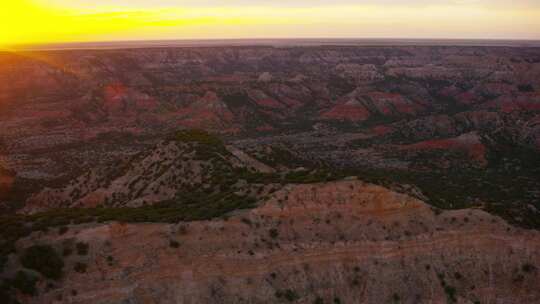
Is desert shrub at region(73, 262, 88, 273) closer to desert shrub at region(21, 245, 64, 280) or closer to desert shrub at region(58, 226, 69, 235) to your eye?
desert shrub at region(21, 245, 64, 280)

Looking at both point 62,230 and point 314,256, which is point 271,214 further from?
point 62,230

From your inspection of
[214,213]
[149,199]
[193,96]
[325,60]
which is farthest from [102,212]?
[325,60]

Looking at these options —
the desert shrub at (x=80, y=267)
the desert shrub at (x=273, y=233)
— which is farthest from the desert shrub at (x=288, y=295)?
the desert shrub at (x=80, y=267)

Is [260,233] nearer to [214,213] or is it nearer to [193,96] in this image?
[214,213]

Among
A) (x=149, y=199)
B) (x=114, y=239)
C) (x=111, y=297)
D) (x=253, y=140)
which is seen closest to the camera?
(x=111, y=297)

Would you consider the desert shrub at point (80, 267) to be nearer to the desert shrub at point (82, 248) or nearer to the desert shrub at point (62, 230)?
the desert shrub at point (82, 248)
